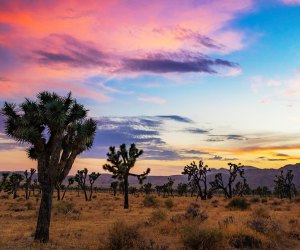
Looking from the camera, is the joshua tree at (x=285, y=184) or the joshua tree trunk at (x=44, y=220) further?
the joshua tree at (x=285, y=184)

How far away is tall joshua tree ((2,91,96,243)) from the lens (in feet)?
54.0

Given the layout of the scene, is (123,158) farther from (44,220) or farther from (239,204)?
(44,220)

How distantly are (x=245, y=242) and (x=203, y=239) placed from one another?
7.39ft

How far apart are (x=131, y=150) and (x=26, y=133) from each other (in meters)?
27.1

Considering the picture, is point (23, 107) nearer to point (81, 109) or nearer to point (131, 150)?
point (81, 109)

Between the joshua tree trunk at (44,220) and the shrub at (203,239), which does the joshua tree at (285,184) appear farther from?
the joshua tree trunk at (44,220)

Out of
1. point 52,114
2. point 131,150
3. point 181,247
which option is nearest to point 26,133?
point 52,114

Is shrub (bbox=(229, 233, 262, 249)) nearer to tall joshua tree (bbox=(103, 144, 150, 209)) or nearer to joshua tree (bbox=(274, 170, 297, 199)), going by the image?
tall joshua tree (bbox=(103, 144, 150, 209))

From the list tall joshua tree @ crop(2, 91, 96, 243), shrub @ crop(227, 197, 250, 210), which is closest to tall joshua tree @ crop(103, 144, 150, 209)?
shrub @ crop(227, 197, 250, 210)

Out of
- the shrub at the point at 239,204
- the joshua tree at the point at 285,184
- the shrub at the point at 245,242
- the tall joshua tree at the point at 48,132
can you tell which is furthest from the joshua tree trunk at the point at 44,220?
the joshua tree at the point at 285,184

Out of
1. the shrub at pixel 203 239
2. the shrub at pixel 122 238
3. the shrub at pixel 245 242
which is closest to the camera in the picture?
the shrub at pixel 203 239

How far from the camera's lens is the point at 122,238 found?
14.1 meters

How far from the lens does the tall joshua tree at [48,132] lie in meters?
16.5

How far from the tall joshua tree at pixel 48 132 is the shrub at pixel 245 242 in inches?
306
